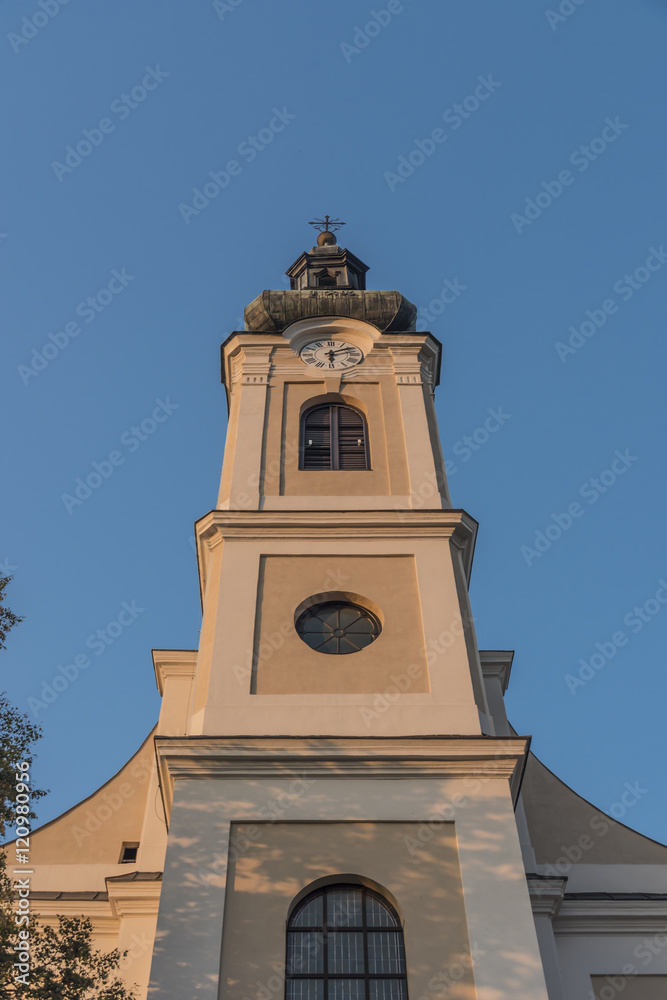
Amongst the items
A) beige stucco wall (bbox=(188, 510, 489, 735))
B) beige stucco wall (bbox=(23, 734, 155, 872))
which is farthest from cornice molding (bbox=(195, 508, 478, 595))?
beige stucco wall (bbox=(23, 734, 155, 872))

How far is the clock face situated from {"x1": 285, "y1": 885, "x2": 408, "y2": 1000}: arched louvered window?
11094 mm

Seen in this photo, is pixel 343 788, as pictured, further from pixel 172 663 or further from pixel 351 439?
pixel 351 439

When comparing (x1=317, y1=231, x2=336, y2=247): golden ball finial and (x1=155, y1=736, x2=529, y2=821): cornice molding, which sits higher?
(x1=317, y1=231, x2=336, y2=247): golden ball finial

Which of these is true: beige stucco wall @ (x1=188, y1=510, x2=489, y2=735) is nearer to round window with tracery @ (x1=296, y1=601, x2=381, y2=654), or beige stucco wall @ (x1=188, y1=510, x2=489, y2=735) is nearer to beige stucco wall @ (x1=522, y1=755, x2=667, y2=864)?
round window with tracery @ (x1=296, y1=601, x2=381, y2=654)

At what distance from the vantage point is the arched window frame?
19.3 m

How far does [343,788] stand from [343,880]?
1118mm

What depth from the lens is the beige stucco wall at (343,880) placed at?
1202 centimetres

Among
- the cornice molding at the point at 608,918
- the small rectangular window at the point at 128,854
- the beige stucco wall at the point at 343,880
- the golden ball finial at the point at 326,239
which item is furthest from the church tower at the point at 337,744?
the golden ball finial at the point at 326,239

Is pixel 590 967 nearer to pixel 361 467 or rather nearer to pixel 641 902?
pixel 641 902

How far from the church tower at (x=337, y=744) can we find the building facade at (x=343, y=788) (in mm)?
27

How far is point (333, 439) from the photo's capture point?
1995 centimetres

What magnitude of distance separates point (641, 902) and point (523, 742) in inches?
147

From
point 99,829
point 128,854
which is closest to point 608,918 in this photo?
point 128,854

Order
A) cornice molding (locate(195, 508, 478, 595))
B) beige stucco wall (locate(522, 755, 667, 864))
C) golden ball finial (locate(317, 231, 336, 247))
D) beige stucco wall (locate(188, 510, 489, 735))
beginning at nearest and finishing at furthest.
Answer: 1. beige stucco wall (locate(188, 510, 489, 735))
2. beige stucco wall (locate(522, 755, 667, 864))
3. cornice molding (locate(195, 508, 478, 595))
4. golden ball finial (locate(317, 231, 336, 247))
